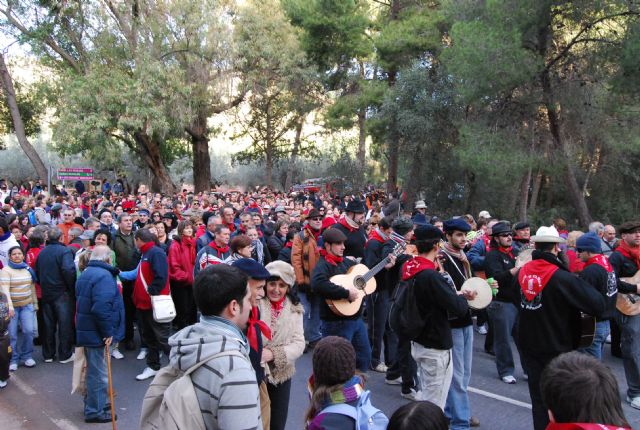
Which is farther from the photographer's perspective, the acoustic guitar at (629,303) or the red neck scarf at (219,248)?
the red neck scarf at (219,248)

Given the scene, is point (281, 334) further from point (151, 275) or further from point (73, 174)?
Result: point (73, 174)

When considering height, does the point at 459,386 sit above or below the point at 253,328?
below

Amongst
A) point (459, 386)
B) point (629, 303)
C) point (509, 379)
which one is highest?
point (629, 303)

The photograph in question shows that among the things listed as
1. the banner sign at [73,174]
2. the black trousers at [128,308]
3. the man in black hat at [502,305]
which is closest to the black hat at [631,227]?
the man in black hat at [502,305]

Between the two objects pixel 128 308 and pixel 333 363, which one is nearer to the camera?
pixel 333 363

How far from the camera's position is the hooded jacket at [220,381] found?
224 centimetres

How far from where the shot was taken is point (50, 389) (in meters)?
6.30

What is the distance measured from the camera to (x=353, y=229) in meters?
7.68

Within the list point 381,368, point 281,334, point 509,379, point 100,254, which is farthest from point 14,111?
point 281,334

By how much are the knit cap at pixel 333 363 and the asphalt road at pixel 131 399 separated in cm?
273

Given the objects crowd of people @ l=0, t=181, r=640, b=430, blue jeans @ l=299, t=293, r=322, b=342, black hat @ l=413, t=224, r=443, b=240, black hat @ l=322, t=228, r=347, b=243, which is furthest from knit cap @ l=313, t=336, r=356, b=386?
blue jeans @ l=299, t=293, r=322, b=342

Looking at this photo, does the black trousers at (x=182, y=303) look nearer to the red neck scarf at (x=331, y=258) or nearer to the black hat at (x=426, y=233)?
the red neck scarf at (x=331, y=258)

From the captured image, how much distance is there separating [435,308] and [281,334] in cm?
136

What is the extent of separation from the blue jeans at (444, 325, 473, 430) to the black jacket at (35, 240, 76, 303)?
4.96 meters
